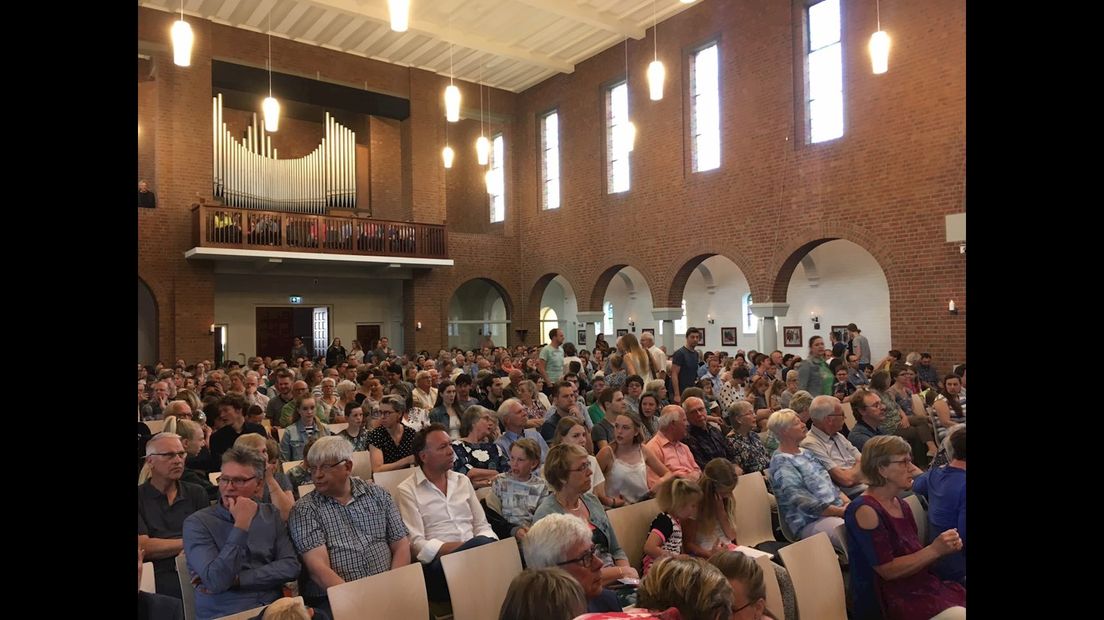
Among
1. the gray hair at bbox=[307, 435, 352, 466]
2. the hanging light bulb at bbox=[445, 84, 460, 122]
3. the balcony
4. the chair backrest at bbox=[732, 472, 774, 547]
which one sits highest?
the hanging light bulb at bbox=[445, 84, 460, 122]

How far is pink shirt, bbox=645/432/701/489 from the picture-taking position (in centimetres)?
473

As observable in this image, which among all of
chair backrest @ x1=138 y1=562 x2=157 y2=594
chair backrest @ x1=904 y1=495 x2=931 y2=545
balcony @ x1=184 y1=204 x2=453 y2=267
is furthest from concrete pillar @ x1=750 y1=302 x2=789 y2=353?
chair backrest @ x1=138 y1=562 x2=157 y2=594

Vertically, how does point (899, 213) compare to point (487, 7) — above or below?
below

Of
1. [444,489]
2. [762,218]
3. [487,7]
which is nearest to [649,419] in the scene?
[444,489]

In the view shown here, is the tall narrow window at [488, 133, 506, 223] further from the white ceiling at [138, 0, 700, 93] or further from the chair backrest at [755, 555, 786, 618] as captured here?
the chair backrest at [755, 555, 786, 618]

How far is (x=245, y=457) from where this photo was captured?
9.78 ft

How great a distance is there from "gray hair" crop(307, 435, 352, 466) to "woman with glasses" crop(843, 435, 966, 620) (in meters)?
2.36

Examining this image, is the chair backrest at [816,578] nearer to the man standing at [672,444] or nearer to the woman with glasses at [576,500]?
the woman with glasses at [576,500]
